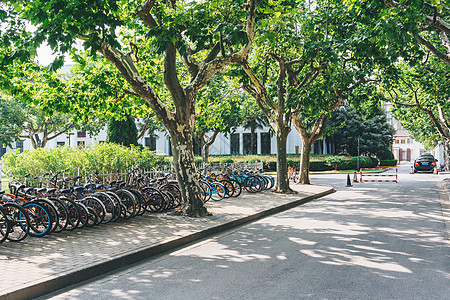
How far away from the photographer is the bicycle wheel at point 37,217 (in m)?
8.33

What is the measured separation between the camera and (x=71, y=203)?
9.12 meters

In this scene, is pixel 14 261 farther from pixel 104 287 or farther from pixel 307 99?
pixel 307 99

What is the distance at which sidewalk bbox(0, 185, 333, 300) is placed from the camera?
18.3 ft

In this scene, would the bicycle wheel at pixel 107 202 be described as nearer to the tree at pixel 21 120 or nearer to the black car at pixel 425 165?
the tree at pixel 21 120

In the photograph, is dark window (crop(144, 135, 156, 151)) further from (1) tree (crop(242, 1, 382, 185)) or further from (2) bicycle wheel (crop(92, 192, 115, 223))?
(2) bicycle wheel (crop(92, 192, 115, 223))

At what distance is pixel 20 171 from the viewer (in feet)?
42.4

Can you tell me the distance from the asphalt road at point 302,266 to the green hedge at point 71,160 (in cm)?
669

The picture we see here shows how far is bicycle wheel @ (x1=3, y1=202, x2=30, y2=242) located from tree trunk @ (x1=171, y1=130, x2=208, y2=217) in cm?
418

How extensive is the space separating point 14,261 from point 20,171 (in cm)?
727

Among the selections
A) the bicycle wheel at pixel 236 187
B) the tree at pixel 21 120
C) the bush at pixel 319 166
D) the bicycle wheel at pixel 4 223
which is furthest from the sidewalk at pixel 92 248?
the bush at pixel 319 166

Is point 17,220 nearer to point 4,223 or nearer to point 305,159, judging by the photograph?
point 4,223

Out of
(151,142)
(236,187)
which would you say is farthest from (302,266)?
(151,142)

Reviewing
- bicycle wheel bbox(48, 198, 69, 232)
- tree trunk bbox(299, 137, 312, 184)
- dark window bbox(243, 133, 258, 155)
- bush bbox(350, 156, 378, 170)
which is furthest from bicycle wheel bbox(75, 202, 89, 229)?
dark window bbox(243, 133, 258, 155)

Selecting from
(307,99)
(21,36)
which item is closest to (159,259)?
(21,36)
